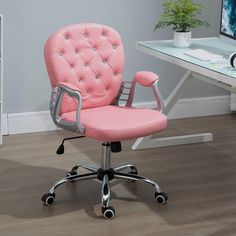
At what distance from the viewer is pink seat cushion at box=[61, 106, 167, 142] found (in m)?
2.94

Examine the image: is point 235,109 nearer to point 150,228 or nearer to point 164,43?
point 164,43

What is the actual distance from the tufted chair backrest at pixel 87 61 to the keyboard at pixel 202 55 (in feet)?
1.39

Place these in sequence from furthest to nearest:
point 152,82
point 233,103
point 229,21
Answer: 1. point 233,103
2. point 229,21
3. point 152,82

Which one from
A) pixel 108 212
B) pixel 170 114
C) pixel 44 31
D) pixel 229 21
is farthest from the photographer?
pixel 170 114

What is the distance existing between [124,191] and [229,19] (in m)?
1.25

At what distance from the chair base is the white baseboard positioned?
109 centimetres

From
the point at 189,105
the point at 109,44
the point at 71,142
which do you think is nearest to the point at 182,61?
the point at 109,44

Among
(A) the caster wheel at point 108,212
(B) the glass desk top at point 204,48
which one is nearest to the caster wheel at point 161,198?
(A) the caster wheel at point 108,212

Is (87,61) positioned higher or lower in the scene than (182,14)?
lower

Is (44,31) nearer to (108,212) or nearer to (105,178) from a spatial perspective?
(105,178)

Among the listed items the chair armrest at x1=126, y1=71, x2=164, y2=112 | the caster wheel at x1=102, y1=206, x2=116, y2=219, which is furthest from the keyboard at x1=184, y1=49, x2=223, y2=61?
the caster wheel at x1=102, y1=206, x2=116, y2=219

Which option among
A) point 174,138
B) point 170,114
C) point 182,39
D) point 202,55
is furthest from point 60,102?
point 170,114

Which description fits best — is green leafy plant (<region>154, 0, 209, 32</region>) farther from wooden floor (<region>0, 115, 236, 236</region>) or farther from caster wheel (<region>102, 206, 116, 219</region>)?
caster wheel (<region>102, 206, 116, 219</region>)

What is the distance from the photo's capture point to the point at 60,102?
121 inches
